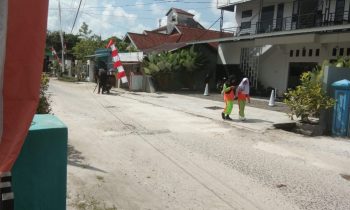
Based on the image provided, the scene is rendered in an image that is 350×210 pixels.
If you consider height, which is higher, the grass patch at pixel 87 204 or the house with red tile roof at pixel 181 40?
the house with red tile roof at pixel 181 40


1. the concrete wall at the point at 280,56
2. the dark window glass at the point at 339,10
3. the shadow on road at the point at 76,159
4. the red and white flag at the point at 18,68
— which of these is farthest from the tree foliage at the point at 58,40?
the red and white flag at the point at 18,68

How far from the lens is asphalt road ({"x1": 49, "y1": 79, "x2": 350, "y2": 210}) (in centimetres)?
584

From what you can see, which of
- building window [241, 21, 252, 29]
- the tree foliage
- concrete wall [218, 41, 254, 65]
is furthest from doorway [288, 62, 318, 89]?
the tree foliage

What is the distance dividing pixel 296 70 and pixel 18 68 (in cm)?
2257

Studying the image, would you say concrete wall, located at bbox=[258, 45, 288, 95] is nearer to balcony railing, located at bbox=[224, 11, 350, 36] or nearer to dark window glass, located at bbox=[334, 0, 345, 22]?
balcony railing, located at bbox=[224, 11, 350, 36]

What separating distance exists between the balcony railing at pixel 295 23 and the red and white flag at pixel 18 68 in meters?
21.3

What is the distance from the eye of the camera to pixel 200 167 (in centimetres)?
762

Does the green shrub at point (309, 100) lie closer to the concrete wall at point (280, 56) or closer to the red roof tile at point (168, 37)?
the concrete wall at point (280, 56)

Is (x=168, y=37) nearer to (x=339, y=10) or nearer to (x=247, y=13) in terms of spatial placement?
(x=247, y=13)

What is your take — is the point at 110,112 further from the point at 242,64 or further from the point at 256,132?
the point at 242,64

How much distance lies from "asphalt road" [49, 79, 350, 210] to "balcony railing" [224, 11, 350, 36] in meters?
13.0

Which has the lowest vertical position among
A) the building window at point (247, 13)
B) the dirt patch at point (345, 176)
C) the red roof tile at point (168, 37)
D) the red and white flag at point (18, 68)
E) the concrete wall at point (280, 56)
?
the dirt patch at point (345, 176)

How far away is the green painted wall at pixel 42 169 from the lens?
150 inches

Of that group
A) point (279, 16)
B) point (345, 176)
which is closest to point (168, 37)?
point (279, 16)
